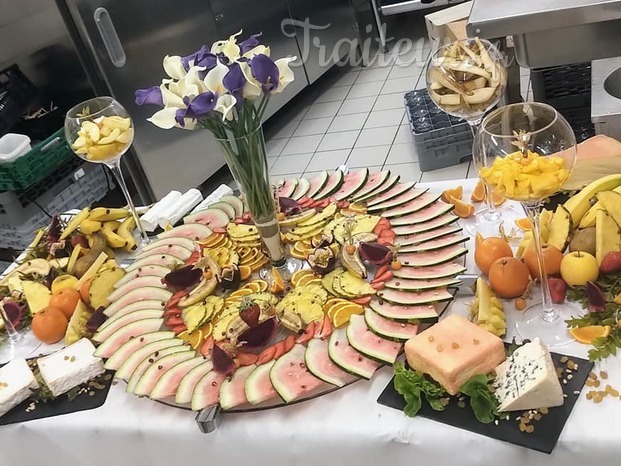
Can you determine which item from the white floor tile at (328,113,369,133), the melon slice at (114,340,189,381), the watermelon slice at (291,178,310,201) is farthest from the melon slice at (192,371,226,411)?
the white floor tile at (328,113,369,133)

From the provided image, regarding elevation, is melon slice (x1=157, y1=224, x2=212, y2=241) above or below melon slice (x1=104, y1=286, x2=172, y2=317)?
above

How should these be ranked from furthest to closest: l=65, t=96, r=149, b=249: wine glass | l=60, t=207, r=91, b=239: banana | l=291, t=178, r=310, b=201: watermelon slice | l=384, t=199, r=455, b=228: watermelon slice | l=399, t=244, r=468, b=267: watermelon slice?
l=60, t=207, r=91, b=239: banana
l=291, t=178, r=310, b=201: watermelon slice
l=65, t=96, r=149, b=249: wine glass
l=384, t=199, r=455, b=228: watermelon slice
l=399, t=244, r=468, b=267: watermelon slice

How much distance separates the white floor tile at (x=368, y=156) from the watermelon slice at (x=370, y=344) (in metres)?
2.22

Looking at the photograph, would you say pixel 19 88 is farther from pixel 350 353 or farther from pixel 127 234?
pixel 350 353

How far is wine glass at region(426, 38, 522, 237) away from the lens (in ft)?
4.59

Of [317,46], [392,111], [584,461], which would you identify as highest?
[584,461]

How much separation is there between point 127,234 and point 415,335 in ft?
3.14

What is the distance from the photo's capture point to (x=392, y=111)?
391 centimetres

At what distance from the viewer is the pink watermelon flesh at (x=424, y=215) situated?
4.75ft

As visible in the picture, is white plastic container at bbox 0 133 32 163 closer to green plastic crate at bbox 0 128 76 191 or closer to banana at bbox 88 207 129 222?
green plastic crate at bbox 0 128 76 191

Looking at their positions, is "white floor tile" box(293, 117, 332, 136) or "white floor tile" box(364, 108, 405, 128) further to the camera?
"white floor tile" box(293, 117, 332, 136)

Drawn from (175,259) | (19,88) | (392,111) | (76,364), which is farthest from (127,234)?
(392,111)

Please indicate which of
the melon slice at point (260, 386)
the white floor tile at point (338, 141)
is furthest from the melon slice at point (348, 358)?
the white floor tile at point (338, 141)

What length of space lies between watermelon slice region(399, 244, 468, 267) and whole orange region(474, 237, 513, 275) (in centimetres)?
3
